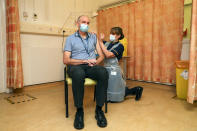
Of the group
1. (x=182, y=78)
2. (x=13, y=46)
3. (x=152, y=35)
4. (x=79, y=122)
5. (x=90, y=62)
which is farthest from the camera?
(x=152, y=35)

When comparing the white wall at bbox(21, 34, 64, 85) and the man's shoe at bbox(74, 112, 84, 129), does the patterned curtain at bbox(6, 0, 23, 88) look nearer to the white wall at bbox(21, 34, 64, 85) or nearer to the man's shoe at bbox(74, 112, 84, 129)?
the white wall at bbox(21, 34, 64, 85)

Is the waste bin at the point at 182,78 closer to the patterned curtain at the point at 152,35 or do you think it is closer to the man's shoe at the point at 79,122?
the patterned curtain at the point at 152,35

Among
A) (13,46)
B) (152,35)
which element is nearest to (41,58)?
(13,46)

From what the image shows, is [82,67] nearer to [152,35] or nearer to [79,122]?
[79,122]

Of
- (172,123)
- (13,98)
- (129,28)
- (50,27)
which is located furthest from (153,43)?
(13,98)

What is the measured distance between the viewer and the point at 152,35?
102 inches

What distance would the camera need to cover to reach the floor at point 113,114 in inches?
51.0

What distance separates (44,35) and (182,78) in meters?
2.12

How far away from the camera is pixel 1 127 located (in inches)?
50.7

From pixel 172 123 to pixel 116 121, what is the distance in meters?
0.47

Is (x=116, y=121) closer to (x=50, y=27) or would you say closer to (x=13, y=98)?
(x=13, y=98)

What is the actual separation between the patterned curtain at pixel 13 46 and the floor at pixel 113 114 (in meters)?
0.26

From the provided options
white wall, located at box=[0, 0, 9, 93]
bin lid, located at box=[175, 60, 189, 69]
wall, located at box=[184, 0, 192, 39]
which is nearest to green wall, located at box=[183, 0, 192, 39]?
wall, located at box=[184, 0, 192, 39]

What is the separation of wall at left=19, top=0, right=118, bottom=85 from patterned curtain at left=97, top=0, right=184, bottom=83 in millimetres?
920
